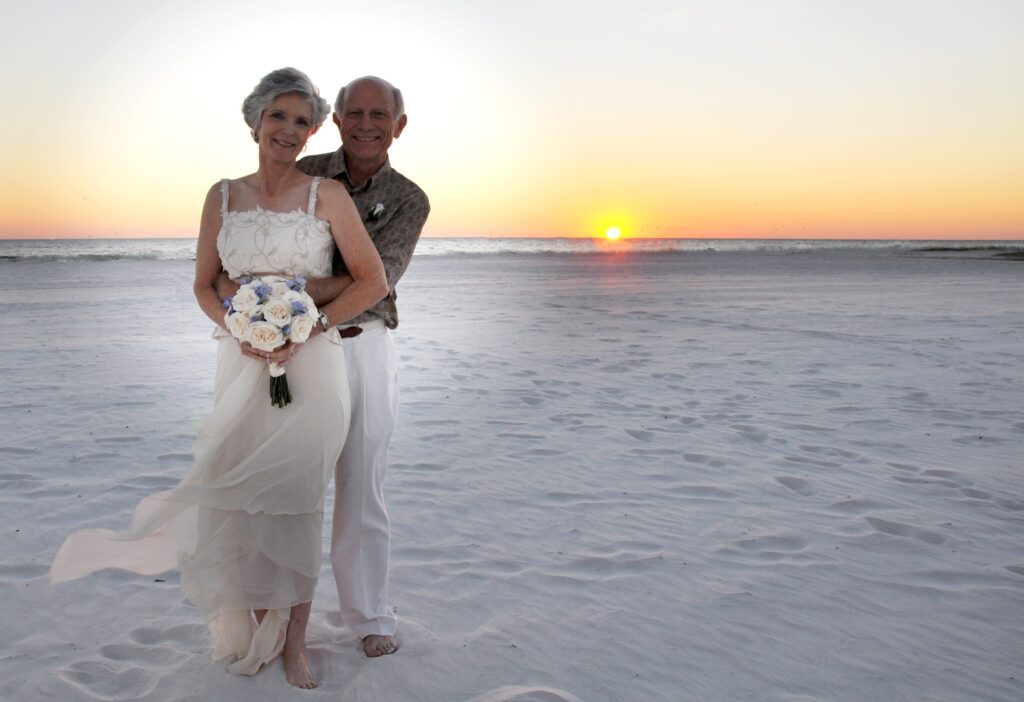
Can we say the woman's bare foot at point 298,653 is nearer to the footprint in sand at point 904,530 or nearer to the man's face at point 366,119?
the man's face at point 366,119

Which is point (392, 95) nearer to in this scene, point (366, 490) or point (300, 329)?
point (300, 329)

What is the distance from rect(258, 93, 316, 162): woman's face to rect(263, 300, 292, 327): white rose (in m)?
0.58

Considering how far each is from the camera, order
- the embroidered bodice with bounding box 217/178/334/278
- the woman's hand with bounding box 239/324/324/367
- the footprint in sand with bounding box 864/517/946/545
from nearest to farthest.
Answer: the woman's hand with bounding box 239/324/324/367 < the embroidered bodice with bounding box 217/178/334/278 < the footprint in sand with bounding box 864/517/946/545

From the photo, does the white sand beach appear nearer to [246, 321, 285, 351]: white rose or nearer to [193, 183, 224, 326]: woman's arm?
[246, 321, 285, 351]: white rose

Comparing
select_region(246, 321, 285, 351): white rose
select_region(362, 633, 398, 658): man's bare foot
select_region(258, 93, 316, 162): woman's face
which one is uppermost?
select_region(258, 93, 316, 162): woman's face

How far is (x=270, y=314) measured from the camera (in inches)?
111

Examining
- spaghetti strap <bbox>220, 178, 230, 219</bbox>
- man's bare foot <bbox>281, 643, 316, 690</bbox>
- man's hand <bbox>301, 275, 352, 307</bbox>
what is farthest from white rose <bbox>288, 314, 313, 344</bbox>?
man's bare foot <bbox>281, 643, 316, 690</bbox>

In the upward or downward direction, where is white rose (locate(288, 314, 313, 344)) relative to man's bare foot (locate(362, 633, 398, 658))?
upward

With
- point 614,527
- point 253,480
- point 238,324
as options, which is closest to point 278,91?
point 238,324

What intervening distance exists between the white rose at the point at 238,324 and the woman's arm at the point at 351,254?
30cm

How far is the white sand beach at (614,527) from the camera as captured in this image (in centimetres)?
319

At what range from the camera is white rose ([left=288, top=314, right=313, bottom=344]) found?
2.84m

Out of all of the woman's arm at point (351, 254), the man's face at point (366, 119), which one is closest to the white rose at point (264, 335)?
the woman's arm at point (351, 254)

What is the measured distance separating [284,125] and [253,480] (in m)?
1.29
